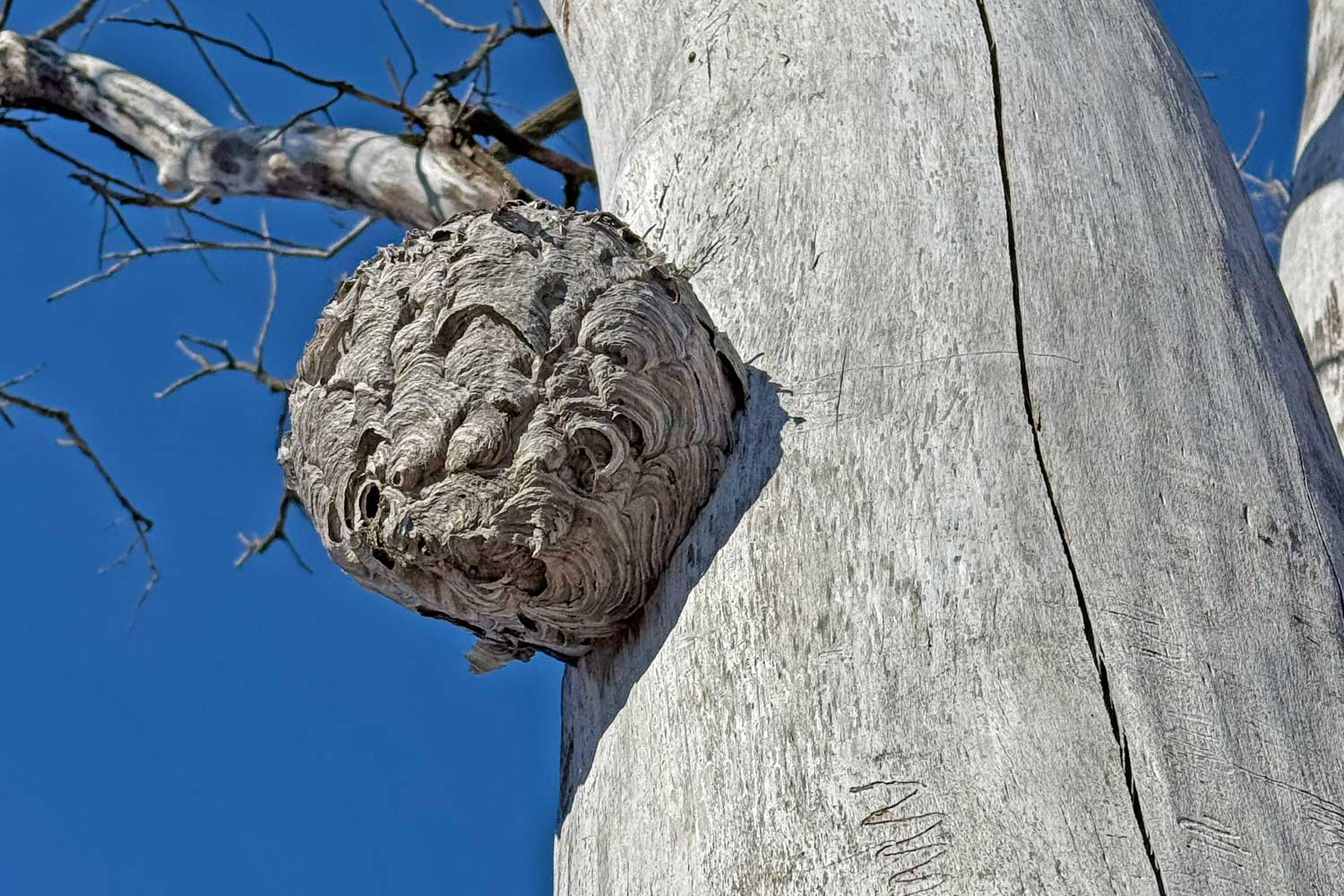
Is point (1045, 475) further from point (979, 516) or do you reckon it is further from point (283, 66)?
point (283, 66)

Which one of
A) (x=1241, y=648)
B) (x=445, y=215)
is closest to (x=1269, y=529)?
(x=1241, y=648)

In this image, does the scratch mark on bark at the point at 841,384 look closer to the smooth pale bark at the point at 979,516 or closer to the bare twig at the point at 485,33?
the smooth pale bark at the point at 979,516

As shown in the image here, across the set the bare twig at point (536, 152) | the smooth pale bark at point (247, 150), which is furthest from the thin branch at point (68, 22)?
the bare twig at point (536, 152)

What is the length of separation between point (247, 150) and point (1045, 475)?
3394 millimetres

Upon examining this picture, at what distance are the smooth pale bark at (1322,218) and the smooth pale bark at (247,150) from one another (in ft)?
6.32

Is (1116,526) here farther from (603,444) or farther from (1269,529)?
(603,444)

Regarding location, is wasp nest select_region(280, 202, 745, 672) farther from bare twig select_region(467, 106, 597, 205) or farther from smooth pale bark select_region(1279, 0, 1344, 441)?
A: bare twig select_region(467, 106, 597, 205)

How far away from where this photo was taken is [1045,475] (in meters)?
1.29

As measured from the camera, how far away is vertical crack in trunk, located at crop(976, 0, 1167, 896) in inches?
43.3

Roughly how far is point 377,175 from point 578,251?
249 centimetres

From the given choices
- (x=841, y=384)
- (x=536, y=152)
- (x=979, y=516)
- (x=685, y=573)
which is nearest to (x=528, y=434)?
(x=685, y=573)

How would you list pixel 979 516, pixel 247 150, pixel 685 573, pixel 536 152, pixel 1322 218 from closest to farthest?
pixel 979 516
pixel 685 573
pixel 1322 218
pixel 536 152
pixel 247 150

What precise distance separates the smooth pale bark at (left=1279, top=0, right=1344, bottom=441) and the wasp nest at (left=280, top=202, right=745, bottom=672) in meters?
2.06

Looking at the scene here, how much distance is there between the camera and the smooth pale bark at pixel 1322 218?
321cm
